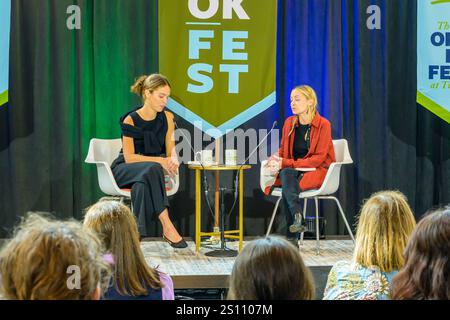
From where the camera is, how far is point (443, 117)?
227 inches

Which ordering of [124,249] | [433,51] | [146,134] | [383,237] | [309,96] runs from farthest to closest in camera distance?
[433,51] < [309,96] < [146,134] < [383,237] < [124,249]

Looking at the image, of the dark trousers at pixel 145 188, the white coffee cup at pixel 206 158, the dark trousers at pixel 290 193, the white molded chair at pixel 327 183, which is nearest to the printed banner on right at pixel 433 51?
the white molded chair at pixel 327 183

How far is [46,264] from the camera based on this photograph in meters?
1.29

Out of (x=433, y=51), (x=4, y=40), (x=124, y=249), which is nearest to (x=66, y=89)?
(x=4, y=40)

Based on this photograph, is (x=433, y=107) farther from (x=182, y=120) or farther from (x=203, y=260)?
(x=203, y=260)

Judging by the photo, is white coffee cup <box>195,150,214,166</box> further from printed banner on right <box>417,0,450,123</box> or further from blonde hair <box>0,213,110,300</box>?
blonde hair <box>0,213,110,300</box>

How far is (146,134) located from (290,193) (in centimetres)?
116

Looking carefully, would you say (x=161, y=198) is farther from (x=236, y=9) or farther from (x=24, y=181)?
(x=236, y=9)

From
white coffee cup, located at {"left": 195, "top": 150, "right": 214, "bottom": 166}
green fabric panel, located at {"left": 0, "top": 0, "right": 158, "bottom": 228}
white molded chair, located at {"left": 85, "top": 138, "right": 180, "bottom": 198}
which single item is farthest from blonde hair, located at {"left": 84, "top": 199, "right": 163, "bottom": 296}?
green fabric panel, located at {"left": 0, "top": 0, "right": 158, "bottom": 228}

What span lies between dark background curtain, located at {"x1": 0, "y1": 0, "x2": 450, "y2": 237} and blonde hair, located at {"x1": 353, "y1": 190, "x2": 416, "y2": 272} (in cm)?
342

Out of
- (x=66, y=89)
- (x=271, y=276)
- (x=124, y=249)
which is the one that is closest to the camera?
(x=271, y=276)

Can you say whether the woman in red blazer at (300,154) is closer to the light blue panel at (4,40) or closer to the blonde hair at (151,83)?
the blonde hair at (151,83)

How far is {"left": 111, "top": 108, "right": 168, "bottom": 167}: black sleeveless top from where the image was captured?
481 centimetres

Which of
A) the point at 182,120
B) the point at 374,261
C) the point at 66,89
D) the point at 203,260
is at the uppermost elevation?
the point at 66,89
